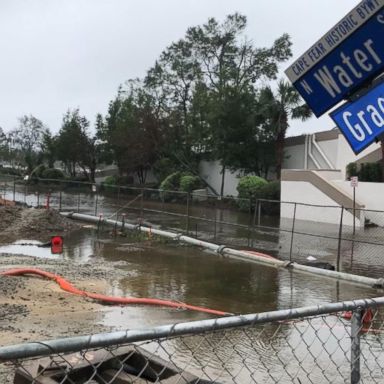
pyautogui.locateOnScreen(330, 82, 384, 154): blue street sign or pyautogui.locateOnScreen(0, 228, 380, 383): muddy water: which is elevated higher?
pyautogui.locateOnScreen(330, 82, 384, 154): blue street sign

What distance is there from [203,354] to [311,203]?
20.1m

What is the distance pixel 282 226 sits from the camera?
2302cm

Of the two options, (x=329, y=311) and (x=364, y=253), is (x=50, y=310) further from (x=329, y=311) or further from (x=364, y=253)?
(x=364, y=253)

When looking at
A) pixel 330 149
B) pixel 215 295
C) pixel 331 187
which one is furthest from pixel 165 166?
pixel 215 295

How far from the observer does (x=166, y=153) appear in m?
41.5

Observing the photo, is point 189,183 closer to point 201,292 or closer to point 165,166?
point 165,166

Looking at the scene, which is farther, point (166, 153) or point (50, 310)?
point (166, 153)

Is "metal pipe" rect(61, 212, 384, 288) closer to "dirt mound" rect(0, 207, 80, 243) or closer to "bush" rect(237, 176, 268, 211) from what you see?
"dirt mound" rect(0, 207, 80, 243)

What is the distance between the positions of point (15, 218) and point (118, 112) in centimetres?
3334

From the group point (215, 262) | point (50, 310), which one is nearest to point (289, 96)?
point (215, 262)

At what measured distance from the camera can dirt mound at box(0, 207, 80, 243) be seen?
17377 mm

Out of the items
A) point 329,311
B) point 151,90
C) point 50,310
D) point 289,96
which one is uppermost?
point 151,90

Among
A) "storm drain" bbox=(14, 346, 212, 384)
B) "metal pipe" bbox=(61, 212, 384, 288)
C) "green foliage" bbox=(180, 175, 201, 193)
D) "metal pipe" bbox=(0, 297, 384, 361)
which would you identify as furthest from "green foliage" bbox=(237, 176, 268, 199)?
"metal pipe" bbox=(0, 297, 384, 361)

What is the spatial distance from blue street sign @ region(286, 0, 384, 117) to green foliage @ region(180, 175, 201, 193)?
32926 millimetres
